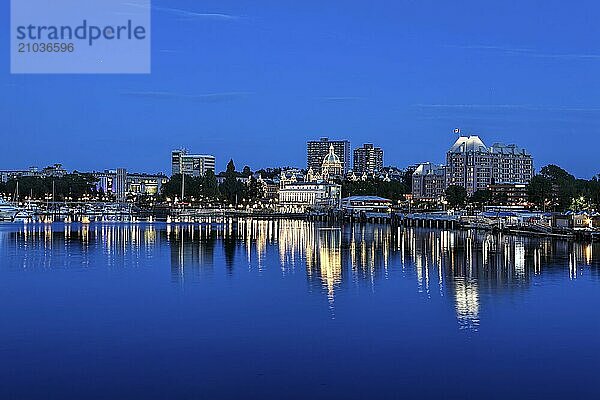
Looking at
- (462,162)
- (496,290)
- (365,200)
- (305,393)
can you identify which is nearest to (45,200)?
(365,200)

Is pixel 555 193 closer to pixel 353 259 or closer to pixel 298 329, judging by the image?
pixel 353 259

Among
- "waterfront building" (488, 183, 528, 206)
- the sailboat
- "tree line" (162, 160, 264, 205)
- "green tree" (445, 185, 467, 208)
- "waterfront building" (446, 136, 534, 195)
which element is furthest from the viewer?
"waterfront building" (446, 136, 534, 195)

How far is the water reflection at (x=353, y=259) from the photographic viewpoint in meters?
32.3

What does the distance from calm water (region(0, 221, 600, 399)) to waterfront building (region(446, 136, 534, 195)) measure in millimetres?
144992

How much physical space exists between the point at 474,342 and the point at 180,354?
23.7 ft

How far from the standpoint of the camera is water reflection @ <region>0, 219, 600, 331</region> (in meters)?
32.3

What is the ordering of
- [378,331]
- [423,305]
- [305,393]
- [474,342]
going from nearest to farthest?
[305,393]
[474,342]
[378,331]
[423,305]

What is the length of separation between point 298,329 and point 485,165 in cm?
16883

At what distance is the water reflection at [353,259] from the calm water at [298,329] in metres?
0.17

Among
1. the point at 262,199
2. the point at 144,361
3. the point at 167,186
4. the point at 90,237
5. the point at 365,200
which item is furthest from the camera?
the point at 262,199

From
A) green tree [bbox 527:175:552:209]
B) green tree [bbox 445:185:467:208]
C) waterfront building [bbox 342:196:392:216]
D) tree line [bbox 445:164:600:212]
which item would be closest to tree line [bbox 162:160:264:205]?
waterfront building [bbox 342:196:392:216]

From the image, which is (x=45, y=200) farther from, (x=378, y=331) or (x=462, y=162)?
(x=378, y=331)

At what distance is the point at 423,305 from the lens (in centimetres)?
2709

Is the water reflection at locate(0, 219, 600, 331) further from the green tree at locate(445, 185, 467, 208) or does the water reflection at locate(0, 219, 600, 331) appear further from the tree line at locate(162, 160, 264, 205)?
the tree line at locate(162, 160, 264, 205)
